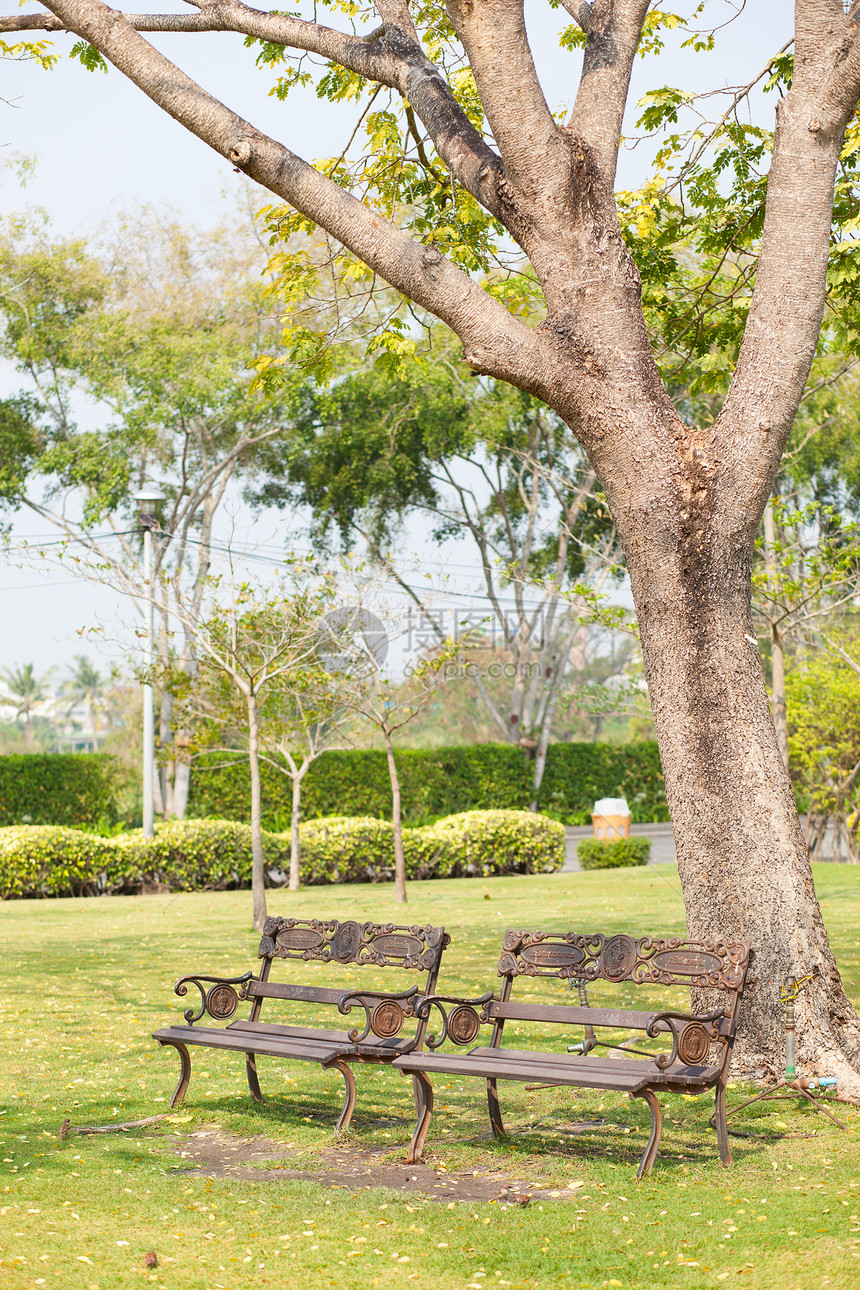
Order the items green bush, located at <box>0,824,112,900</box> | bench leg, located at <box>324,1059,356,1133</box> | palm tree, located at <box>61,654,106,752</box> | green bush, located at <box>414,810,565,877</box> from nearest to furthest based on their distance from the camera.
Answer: bench leg, located at <box>324,1059,356,1133</box> < green bush, located at <box>0,824,112,900</box> < green bush, located at <box>414,810,565,877</box> < palm tree, located at <box>61,654,106,752</box>

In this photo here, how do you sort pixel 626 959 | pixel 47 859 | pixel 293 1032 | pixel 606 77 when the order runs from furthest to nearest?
pixel 47 859, pixel 606 77, pixel 293 1032, pixel 626 959

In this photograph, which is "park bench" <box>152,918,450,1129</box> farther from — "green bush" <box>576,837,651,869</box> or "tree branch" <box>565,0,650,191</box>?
"green bush" <box>576,837,651,869</box>

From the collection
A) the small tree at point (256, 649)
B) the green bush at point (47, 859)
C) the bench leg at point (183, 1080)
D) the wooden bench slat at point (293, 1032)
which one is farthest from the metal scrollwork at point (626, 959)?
the green bush at point (47, 859)

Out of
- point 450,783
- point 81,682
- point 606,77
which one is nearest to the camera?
point 606,77

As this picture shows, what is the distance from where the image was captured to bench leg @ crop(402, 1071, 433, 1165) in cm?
461

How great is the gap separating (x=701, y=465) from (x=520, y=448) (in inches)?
792

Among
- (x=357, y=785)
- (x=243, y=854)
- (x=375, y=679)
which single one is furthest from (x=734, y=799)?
(x=357, y=785)

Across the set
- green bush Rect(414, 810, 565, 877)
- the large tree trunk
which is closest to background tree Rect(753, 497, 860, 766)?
green bush Rect(414, 810, 565, 877)

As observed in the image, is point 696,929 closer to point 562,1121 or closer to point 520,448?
point 562,1121

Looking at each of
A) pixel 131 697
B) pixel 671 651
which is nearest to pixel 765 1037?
pixel 671 651

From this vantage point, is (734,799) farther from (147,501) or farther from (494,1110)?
(147,501)

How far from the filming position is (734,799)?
17.5 ft

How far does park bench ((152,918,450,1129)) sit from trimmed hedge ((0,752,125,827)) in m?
15.8

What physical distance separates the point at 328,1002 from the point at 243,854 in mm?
12986
